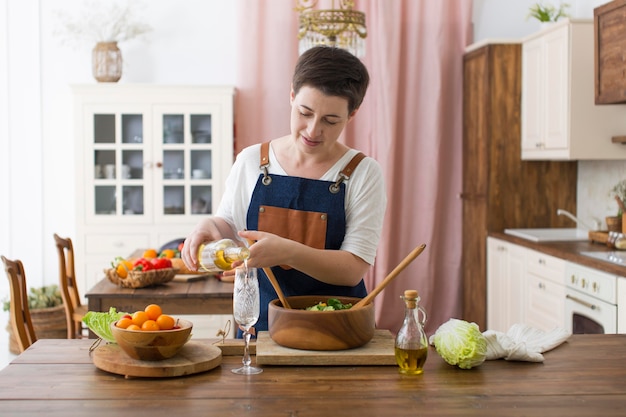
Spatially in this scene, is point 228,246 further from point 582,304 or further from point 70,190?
point 70,190

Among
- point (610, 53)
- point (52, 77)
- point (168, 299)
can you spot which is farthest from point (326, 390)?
point (52, 77)

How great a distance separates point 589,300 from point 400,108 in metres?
2.39

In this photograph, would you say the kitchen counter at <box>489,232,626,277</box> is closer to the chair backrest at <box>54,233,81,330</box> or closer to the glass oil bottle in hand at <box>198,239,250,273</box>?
the glass oil bottle in hand at <box>198,239,250,273</box>

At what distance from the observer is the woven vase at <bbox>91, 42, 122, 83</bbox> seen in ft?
18.7

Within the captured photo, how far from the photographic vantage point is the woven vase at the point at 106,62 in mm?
5695

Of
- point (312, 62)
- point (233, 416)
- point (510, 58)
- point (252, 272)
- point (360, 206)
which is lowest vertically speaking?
point (233, 416)

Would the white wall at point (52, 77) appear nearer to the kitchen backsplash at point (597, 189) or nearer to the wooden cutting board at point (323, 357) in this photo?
the kitchen backsplash at point (597, 189)

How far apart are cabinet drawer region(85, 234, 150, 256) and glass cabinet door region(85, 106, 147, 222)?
13cm

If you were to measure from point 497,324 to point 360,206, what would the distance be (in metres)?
3.17

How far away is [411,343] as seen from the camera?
6.38ft

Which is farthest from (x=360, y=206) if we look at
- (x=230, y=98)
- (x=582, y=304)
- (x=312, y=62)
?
(x=230, y=98)

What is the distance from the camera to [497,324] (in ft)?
17.5

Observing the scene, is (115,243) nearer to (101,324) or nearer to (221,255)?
(101,324)

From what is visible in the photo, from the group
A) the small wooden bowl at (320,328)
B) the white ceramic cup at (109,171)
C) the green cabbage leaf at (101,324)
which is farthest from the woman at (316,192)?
the white ceramic cup at (109,171)
